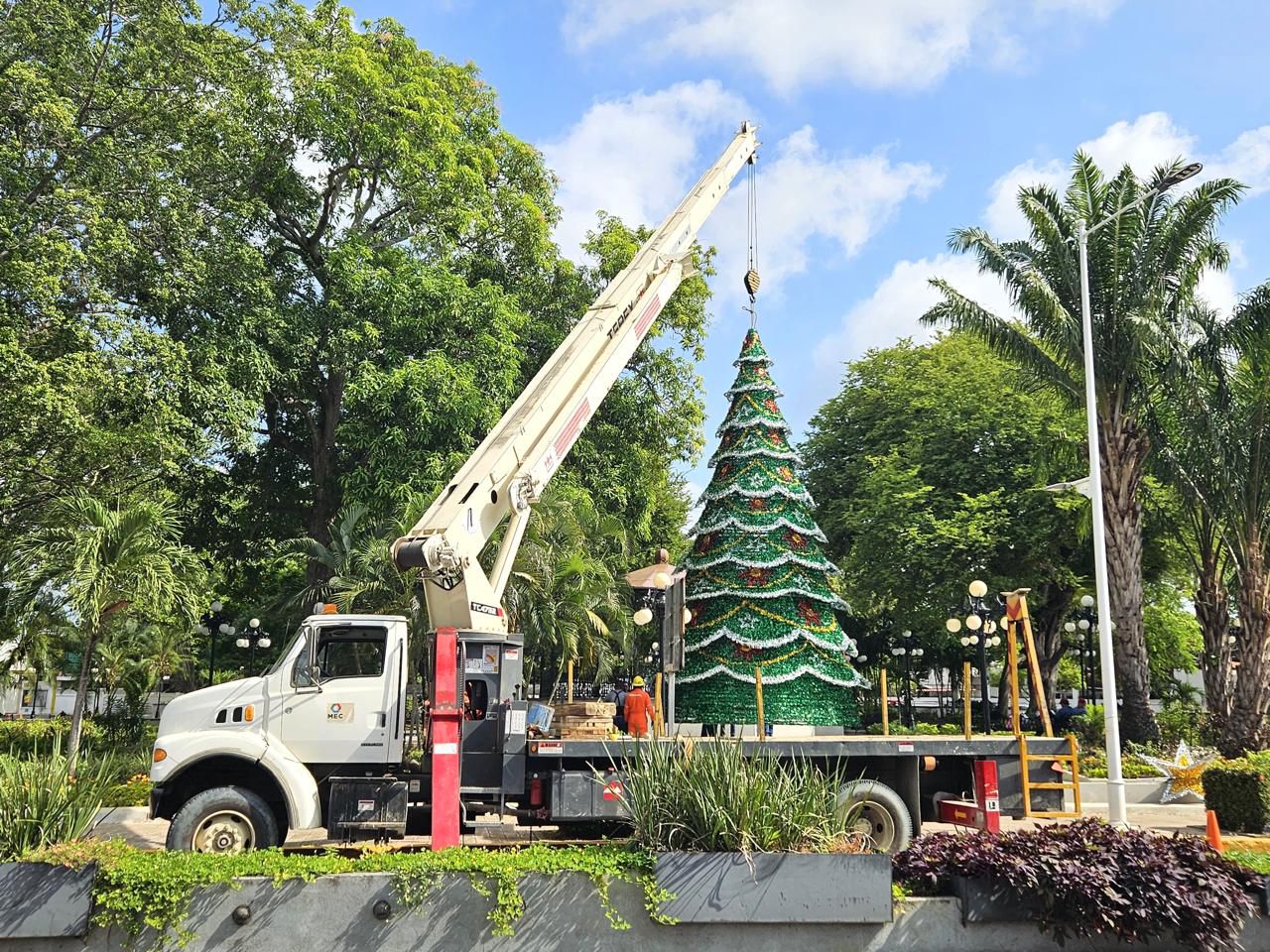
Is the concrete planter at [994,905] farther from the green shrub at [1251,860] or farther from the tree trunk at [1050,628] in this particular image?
the tree trunk at [1050,628]

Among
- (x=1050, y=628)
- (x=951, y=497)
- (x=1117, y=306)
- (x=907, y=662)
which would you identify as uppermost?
(x=1117, y=306)

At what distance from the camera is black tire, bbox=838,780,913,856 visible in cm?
1105

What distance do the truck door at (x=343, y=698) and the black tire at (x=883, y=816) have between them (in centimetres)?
528

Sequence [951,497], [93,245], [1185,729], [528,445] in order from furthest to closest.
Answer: [951,497] → [1185,729] → [93,245] → [528,445]

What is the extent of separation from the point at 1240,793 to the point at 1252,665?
259 inches

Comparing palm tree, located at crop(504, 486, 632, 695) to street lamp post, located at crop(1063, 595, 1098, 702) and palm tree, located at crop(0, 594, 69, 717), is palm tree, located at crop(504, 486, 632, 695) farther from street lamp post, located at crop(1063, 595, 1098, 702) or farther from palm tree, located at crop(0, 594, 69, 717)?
street lamp post, located at crop(1063, 595, 1098, 702)

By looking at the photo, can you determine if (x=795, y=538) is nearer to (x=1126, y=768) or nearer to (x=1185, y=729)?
(x=1126, y=768)

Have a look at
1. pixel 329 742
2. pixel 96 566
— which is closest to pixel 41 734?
pixel 96 566

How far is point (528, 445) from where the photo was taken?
1328cm

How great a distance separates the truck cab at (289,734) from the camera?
34.5 ft

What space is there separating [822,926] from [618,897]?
152 cm

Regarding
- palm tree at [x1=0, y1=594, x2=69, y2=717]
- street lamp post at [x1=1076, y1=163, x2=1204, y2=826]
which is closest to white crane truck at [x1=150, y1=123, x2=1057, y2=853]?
street lamp post at [x1=1076, y1=163, x2=1204, y2=826]

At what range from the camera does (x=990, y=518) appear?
98.4 feet

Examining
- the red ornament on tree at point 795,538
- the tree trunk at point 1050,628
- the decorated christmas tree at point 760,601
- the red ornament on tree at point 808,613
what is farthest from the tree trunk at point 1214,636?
the red ornament on tree at point 795,538
